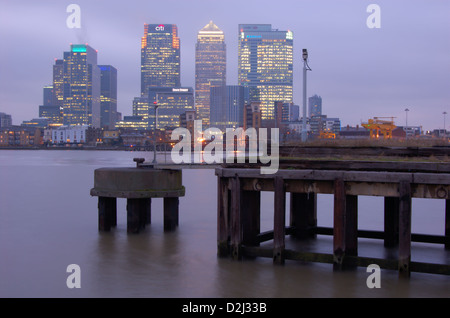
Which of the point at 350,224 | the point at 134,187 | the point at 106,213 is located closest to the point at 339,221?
the point at 350,224

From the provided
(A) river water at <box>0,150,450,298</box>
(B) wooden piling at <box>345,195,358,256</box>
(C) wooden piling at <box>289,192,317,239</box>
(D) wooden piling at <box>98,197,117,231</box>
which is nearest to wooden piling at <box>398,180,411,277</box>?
(A) river water at <box>0,150,450,298</box>

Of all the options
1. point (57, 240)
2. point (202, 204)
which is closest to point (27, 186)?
point (202, 204)

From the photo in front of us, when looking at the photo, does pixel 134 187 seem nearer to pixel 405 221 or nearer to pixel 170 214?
pixel 170 214

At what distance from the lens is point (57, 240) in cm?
2806

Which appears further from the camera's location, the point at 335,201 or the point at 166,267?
the point at 166,267

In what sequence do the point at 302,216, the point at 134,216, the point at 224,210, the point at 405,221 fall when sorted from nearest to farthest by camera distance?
the point at 405,221, the point at 224,210, the point at 302,216, the point at 134,216

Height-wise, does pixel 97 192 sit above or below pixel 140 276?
above

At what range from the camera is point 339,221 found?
1834 cm

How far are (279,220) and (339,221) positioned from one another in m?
2.17

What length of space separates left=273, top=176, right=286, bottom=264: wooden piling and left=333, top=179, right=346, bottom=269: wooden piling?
1.89 m

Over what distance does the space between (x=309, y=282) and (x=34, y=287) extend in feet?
30.9

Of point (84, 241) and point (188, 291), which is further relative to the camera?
point (84, 241)
